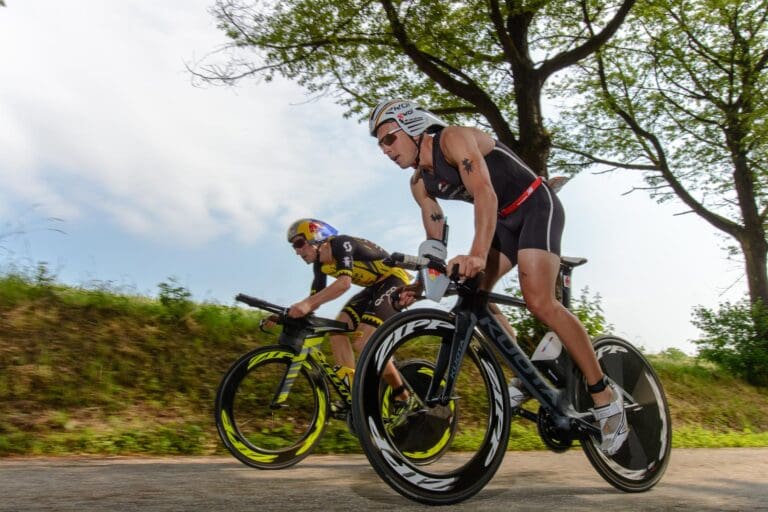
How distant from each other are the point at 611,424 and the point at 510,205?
1.42 meters

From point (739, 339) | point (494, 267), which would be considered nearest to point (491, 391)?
point (494, 267)

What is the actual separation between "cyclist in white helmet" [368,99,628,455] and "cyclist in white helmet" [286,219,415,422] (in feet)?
5.39

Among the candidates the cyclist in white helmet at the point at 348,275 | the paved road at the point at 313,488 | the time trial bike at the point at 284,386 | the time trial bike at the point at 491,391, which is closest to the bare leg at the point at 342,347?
the cyclist in white helmet at the point at 348,275

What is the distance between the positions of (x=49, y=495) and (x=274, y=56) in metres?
11.5

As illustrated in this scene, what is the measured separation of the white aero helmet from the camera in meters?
3.73

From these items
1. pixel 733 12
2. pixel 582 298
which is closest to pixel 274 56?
pixel 582 298

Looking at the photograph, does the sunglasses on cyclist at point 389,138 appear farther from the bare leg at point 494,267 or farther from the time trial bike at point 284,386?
the time trial bike at point 284,386

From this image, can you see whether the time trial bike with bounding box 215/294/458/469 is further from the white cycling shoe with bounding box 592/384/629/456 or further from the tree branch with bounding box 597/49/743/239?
the tree branch with bounding box 597/49/743/239

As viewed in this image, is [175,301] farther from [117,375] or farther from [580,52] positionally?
[580,52]

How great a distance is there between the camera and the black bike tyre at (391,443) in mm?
3053

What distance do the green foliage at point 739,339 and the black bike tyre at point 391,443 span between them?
49.6ft

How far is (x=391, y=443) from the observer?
3121 mm

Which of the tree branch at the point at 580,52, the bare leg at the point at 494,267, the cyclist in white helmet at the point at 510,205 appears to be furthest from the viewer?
the tree branch at the point at 580,52

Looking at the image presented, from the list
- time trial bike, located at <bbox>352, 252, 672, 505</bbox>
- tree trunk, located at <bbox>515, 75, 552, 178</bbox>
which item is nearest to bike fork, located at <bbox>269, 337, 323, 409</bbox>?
time trial bike, located at <bbox>352, 252, 672, 505</bbox>
